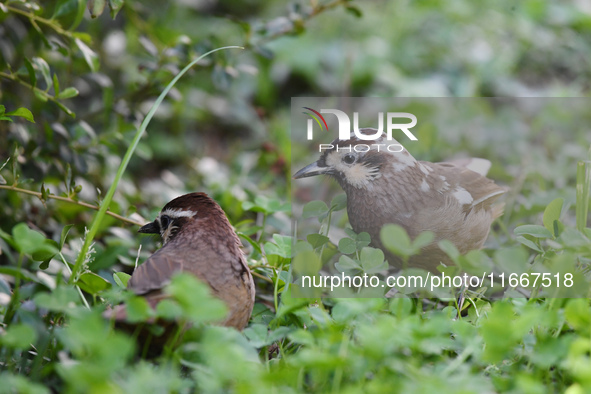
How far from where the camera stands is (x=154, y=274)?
1774 millimetres

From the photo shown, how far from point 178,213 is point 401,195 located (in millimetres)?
810

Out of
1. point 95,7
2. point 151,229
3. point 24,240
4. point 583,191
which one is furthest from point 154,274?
point 583,191

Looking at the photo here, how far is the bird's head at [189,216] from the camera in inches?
81.6

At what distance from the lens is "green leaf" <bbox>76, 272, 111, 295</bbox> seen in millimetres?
1775

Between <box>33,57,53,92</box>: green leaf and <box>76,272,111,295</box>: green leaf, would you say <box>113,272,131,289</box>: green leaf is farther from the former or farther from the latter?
<box>33,57,53,92</box>: green leaf

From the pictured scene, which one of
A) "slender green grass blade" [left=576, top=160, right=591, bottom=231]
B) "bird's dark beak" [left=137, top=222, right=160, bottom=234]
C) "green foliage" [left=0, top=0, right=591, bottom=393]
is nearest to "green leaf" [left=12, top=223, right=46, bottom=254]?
"green foliage" [left=0, top=0, right=591, bottom=393]

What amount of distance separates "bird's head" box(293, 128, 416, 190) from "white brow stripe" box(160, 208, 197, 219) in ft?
1.86

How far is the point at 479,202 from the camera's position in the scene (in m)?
2.25

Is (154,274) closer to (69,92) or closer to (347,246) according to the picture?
(347,246)

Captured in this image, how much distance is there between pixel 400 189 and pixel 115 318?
1.07 metres

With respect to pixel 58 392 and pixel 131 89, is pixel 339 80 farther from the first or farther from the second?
pixel 58 392

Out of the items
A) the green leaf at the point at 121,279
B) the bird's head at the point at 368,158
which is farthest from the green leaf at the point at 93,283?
the bird's head at the point at 368,158

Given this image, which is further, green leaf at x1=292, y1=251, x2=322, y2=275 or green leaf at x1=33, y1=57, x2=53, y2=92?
green leaf at x1=33, y1=57, x2=53, y2=92

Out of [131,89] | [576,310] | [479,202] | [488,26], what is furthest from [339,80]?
[576,310]
